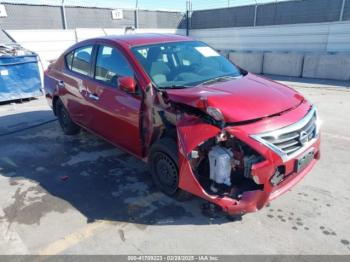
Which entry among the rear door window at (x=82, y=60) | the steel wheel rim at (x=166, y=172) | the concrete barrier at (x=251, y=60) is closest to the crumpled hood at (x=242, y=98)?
the steel wheel rim at (x=166, y=172)

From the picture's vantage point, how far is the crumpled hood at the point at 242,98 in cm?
279

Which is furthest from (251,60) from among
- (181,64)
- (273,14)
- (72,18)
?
(181,64)

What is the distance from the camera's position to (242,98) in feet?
9.89

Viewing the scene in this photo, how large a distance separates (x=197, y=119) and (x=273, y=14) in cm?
1455

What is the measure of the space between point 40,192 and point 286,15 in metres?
14.6

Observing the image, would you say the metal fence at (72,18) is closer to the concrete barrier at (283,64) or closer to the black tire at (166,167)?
the concrete barrier at (283,64)

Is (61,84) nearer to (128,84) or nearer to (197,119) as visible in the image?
Answer: (128,84)

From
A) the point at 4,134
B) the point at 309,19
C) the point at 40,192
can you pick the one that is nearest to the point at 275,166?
the point at 40,192

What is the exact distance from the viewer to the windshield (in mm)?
3553

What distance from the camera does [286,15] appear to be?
48.8 ft

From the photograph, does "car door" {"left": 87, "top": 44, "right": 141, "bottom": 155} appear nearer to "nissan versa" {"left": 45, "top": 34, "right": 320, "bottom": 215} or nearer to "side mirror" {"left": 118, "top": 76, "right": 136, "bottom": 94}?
"nissan versa" {"left": 45, "top": 34, "right": 320, "bottom": 215}

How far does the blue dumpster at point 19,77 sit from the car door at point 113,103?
16.6ft

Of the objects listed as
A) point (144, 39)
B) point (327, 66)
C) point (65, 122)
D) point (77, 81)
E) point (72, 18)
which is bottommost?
point (65, 122)

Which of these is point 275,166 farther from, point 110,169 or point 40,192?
point 40,192
